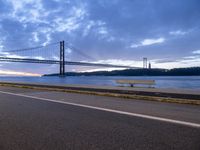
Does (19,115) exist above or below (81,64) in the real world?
below

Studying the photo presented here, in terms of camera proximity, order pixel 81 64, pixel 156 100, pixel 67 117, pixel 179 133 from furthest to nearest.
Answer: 1. pixel 81 64
2. pixel 156 100
3. pixel 67 117
4. pixel 179 133

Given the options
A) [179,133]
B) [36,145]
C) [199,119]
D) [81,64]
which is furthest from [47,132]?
[81,64]

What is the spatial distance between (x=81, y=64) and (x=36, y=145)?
6046 cm

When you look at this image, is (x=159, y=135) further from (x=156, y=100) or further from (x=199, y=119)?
(x=156, y=100)

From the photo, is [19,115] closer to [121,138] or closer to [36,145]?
[36,145]

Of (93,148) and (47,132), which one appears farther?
(47,132)

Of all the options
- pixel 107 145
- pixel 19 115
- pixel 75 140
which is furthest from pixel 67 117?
pixel 107 145

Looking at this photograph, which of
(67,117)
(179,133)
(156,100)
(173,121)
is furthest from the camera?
(156,100)

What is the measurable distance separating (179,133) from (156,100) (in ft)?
18.3

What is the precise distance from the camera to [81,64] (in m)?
64.0

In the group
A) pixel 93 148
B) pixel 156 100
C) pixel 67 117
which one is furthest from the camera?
pixel 156 100

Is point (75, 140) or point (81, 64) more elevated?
point (81, 64)

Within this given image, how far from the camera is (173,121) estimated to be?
18.0ft

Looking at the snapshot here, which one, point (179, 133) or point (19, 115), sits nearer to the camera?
point (179, 133)
